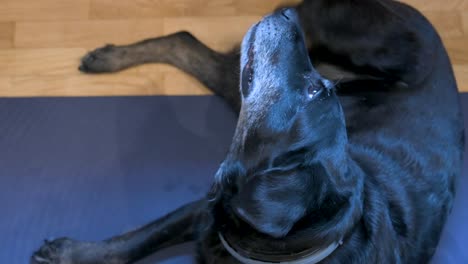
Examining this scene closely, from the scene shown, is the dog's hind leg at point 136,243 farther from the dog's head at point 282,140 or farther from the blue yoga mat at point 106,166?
the dog's head at point 282,140

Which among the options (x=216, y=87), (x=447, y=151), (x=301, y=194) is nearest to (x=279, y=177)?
(x=301, y=194)

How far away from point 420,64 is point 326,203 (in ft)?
3.02

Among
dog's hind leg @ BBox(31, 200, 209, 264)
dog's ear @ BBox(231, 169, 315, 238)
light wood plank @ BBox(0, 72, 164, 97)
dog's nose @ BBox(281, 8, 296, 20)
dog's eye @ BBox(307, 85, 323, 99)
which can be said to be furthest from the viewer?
light wood plank @ BBox(0, 72, 164, 97)

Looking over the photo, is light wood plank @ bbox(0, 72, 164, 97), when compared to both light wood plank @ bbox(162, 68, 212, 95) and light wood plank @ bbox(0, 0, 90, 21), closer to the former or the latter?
light wood plank @ bbox(162, 68, 212, 95)

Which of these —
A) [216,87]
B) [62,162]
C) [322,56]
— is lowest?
[62,162]

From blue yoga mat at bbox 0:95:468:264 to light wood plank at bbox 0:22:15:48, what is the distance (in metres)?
0.28

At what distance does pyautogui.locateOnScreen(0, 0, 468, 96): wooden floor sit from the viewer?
2.41m

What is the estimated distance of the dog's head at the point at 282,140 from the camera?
1308 millimetres

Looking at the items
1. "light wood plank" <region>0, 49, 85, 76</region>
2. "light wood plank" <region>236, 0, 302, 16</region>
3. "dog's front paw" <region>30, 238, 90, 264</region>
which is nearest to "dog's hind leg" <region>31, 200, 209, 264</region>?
"dog's front paw" <region>30, 238, 90, 264</region>

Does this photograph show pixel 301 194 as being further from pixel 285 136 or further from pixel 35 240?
pixel 35 240

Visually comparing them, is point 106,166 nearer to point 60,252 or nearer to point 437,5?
point 60,252

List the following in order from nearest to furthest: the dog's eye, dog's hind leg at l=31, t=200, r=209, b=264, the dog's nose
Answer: the dog's eye → the dog's nose → dog's hind leg at l=31, t=200, r=209, b=264

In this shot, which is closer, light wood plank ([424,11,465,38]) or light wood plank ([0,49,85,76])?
light wood plank ([0,49,85,76])

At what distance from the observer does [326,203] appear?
1359mm
